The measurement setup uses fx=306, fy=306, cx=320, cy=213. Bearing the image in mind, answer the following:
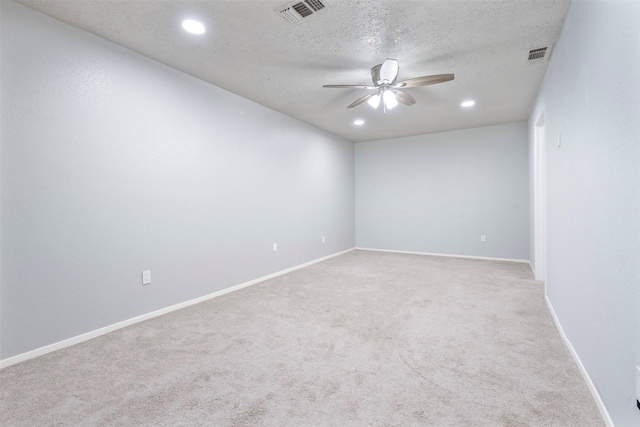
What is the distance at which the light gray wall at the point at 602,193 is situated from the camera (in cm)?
120

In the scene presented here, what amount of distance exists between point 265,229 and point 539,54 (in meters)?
3.65

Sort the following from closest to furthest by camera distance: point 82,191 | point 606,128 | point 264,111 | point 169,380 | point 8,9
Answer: point 606,128, point 169,380, point 8,9, point 82,191, point 264,111

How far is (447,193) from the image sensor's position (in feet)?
19.7

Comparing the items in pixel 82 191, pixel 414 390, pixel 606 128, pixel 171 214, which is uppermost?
pixel 606 128

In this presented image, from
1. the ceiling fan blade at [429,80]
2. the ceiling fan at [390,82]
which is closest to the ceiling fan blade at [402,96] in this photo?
the ceiling fan at [390,82]

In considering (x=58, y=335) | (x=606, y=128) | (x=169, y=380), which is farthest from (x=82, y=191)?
(x=606, y=128)

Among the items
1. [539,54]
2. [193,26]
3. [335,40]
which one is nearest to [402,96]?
[335,40]

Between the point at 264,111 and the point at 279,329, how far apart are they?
3.06 m

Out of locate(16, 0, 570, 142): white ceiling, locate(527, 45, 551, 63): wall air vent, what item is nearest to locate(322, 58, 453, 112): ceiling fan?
locate(16, 0, 570, 142): white ceiling

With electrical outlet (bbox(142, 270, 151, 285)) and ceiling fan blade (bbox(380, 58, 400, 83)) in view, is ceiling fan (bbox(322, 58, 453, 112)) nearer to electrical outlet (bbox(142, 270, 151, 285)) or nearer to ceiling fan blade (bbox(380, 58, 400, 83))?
ceiling fan blade (bbox(380, 58, 400, 83))

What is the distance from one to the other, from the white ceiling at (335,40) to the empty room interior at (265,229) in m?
0.02

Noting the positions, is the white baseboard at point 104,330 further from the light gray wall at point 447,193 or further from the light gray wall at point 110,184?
the light gray wall at point 447,193

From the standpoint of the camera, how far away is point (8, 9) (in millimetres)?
2078

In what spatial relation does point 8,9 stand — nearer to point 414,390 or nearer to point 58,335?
point 58,335
